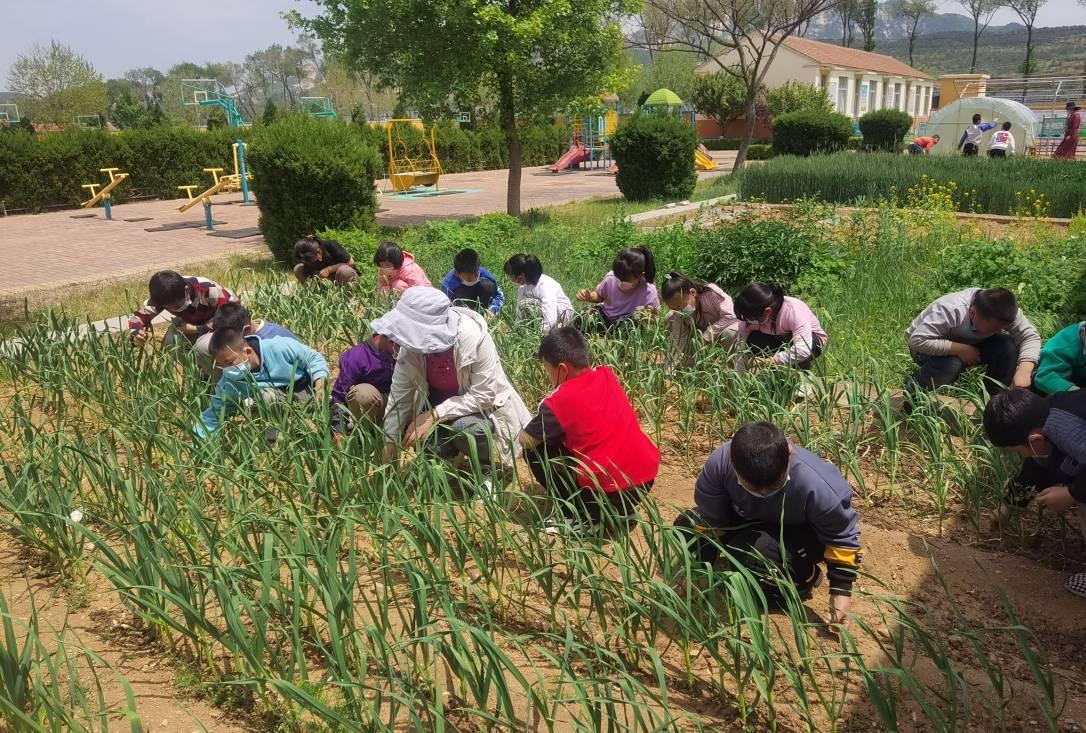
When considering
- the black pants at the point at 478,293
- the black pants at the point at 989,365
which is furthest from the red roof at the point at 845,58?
the black pants at the point at 989,365

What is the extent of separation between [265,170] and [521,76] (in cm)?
374

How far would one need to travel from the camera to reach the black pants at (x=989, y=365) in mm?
3752

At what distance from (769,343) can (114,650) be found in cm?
328

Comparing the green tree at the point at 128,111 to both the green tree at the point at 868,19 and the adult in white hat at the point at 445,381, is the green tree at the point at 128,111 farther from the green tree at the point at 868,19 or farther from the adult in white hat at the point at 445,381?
the green tree at the point at 868,19

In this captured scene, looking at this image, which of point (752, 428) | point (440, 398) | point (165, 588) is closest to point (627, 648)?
point (752, 428)

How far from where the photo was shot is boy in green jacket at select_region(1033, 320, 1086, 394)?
3.22 m

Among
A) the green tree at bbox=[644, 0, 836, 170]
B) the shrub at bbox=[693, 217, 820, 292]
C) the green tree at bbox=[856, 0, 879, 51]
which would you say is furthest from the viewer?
the green tree at bbox=[856, 0, 879, 51]

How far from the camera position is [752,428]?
229 cm

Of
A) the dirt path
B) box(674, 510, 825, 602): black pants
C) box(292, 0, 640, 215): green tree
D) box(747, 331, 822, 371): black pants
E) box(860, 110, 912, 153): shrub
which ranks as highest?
box(292, 0, 640, 215): green tree

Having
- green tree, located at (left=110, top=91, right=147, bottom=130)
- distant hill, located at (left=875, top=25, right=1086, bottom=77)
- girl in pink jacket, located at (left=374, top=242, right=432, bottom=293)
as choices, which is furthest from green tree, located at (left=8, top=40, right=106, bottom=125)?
distant hill, located at (left=875, top=25, right=1086, bottom=77)

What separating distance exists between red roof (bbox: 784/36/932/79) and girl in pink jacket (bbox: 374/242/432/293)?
37506mm

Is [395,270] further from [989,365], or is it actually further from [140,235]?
[140,235]

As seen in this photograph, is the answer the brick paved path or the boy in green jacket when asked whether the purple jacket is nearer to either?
the boy in green jacket

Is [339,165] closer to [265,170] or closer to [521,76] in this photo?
[265,170]
